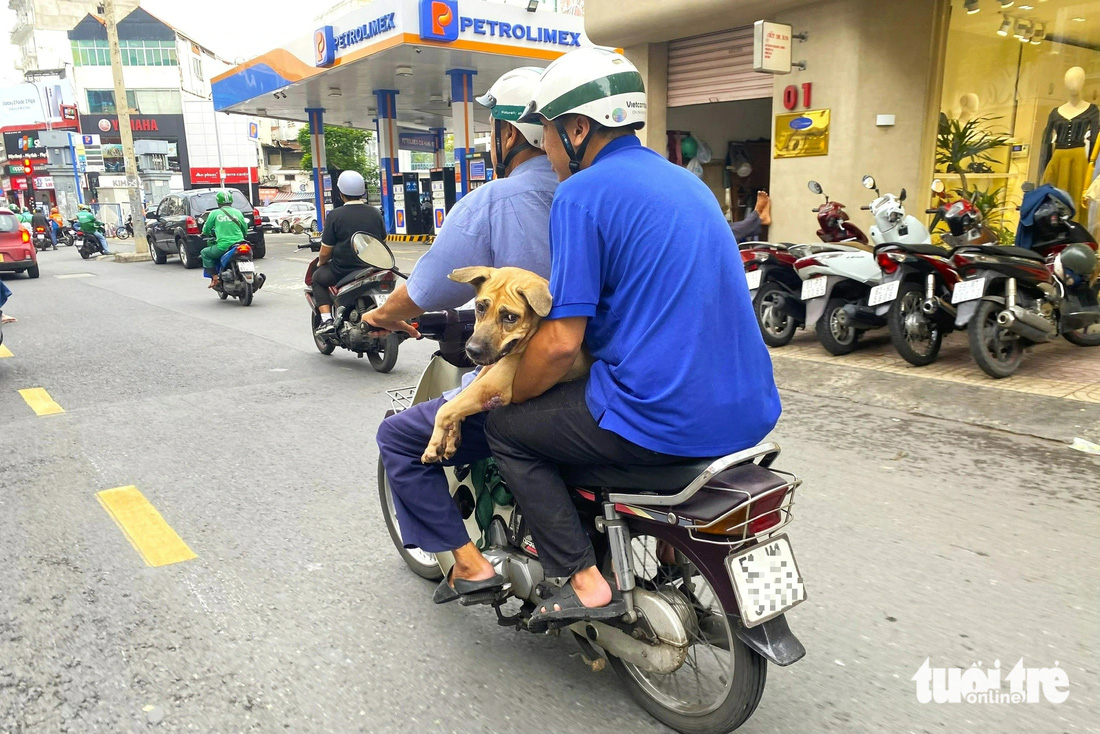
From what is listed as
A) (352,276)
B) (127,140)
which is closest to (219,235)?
(352,276)

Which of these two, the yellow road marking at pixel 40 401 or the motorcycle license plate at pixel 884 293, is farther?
the motorcycle license plate at pixel 884 293

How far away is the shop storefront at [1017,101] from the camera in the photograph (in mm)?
8922

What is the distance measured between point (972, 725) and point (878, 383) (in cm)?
440

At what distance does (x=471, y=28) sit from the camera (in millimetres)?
18453

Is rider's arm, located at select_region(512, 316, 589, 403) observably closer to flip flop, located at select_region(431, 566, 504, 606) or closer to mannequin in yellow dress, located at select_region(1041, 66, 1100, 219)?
flip flop, located at select_region(431, 566, 504, 606)

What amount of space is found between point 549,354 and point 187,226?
20.0 metres

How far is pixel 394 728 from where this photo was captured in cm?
248

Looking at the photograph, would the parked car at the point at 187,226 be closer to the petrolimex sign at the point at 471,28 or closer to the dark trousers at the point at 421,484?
the petrolimex sign at the point at 471,28

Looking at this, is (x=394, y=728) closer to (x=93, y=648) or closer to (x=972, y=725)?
(x=93, y=648)

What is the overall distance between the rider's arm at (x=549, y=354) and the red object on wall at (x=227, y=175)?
220ft

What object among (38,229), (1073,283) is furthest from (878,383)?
(38,229)

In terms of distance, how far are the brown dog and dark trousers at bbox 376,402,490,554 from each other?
339mm

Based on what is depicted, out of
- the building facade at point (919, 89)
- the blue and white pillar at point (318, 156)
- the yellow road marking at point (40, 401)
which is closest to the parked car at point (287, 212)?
the blue and white pillar at point (318, 156)

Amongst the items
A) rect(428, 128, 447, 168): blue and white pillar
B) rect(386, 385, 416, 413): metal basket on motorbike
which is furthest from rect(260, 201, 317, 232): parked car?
rect(386, 385, 416, 413): metal basket on motorbike
